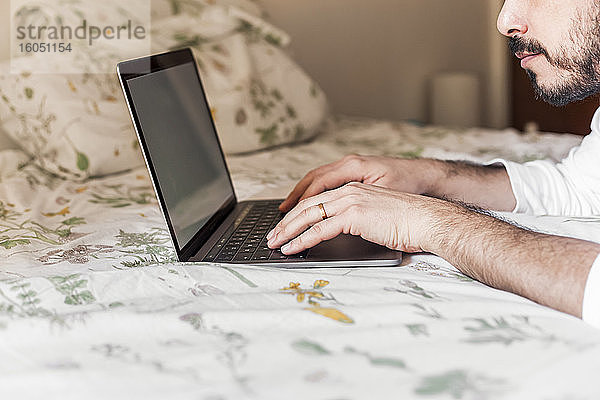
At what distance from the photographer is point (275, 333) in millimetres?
676

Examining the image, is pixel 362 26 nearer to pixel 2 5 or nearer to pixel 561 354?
pixel 2 5

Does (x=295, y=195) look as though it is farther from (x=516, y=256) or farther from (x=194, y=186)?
(x=516, y=256)

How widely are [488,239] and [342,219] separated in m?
0.19

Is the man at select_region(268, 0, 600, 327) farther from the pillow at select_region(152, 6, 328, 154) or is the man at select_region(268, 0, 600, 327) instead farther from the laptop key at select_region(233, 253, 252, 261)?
the pillow at select_region(152, 6, 328, 154)

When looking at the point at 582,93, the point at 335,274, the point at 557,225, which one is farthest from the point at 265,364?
the point at 582,93

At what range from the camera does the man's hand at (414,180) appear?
3.87 ft

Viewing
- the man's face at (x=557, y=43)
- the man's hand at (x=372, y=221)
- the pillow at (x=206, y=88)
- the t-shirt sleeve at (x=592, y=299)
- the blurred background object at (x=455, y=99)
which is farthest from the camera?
the blurred background object at (x=455, y=99)

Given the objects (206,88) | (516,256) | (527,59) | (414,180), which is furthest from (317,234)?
(206,88)

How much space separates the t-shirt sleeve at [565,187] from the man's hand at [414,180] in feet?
0.07

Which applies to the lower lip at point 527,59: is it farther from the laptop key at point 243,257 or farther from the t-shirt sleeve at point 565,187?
the laptop key at point 243,257

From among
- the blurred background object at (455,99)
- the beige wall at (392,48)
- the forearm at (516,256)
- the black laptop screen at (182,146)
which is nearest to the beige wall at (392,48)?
the beige wall at (392,48)

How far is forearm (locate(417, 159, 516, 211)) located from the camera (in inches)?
47.1

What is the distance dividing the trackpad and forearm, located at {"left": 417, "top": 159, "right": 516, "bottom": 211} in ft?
0.90

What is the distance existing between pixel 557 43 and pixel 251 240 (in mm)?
596
